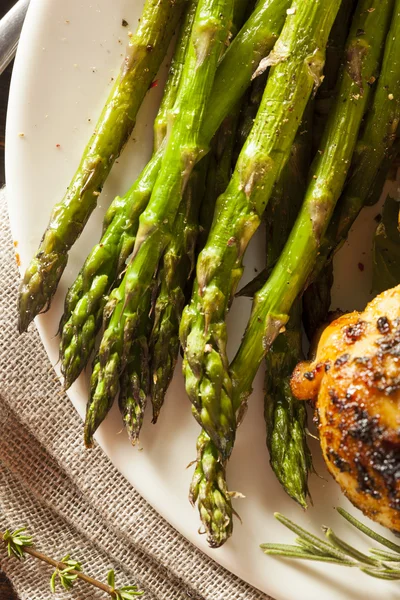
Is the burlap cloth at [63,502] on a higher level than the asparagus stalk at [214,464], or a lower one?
lower

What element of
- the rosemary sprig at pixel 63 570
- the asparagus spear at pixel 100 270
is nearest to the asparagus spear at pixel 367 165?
the asparagus spear at pixel 100 270

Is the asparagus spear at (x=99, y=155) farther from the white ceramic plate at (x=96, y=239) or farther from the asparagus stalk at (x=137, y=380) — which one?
the asparagus stalk at (x=137, y=380)

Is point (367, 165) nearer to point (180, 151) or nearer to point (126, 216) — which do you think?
point (180, 151)

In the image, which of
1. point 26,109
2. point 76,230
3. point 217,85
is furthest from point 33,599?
point 217,85

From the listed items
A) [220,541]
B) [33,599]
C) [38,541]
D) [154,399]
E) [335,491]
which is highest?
[335,491]

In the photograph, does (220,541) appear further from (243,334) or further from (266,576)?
(243,334)

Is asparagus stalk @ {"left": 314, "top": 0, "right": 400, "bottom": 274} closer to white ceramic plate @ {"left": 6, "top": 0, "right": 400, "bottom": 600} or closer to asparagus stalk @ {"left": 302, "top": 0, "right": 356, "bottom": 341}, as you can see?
asparagus stalk @ {"left": 302, "top": 0, "right": 356, "bottom": 341}

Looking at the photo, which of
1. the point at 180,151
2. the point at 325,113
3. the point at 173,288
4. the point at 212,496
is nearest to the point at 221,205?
the point at 180,151
